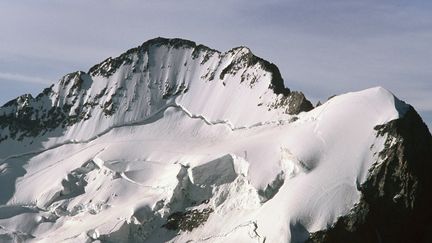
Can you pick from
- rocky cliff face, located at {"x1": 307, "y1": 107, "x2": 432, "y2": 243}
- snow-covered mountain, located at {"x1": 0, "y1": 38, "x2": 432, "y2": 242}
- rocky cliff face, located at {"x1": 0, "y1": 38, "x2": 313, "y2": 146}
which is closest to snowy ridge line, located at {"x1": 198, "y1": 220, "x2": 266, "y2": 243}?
snow-covered mountain, located at {"x1": 0, "y1": 38, "x2": 432, "y2": 242}

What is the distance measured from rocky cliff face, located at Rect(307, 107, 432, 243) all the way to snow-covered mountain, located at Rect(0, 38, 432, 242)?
0.12 m

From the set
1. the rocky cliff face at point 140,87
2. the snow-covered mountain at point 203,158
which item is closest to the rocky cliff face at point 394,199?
the snow-covered mountain at point 203,158

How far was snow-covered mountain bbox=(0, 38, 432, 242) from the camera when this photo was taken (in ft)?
236

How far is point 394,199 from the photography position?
71938mm

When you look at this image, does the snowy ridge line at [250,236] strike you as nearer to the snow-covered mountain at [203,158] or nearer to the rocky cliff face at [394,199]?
the snow-covered mountain at [203,158]

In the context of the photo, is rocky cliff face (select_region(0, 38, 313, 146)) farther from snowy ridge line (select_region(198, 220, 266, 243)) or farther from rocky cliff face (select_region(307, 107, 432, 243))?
rocky cliff face (select_region(307, 107, 432, 243))

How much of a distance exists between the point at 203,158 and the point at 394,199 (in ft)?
75.2

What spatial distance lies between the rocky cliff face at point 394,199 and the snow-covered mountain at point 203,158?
119mm

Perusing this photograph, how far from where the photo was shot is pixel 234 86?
97500mm

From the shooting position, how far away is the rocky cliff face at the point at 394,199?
70125 millimetres

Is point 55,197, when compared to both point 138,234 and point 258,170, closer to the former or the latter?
point 138,234

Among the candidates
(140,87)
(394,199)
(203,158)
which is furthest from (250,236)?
(140,87)

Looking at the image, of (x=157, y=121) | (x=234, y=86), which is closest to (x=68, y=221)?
(x=157, y=121)

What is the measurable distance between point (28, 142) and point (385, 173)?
54.5 metres
